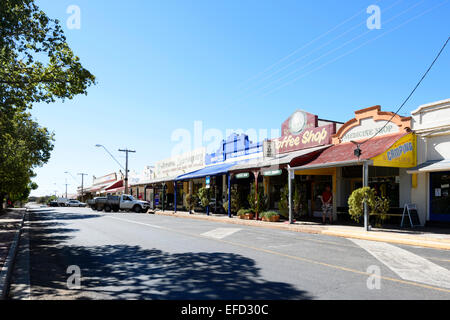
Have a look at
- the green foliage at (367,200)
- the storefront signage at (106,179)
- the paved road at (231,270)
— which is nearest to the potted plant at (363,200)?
the green foliage at (367,200)

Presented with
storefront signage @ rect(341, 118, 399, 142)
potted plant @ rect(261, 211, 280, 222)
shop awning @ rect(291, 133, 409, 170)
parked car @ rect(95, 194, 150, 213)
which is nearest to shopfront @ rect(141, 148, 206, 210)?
parked car @ rect(95, 194, 150, 213)

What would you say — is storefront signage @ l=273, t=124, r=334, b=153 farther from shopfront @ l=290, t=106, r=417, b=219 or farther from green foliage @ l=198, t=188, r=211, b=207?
green foliage @ l=198, t=188, r=211, b=207

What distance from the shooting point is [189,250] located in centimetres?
951

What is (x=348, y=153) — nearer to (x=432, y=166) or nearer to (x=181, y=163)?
(x=432, y=166)

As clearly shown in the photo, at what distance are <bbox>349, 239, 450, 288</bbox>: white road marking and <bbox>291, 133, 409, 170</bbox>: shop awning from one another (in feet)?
14.8

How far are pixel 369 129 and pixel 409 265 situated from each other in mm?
10843

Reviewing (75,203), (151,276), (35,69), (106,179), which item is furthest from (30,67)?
(106,179)

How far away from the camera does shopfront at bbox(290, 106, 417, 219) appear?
14.6m

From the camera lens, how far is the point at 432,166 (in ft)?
45.5

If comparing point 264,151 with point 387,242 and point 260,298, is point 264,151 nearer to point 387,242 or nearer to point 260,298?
point 387,242

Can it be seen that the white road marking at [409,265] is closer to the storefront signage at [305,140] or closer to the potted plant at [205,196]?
the storefront signage at [305,140]
